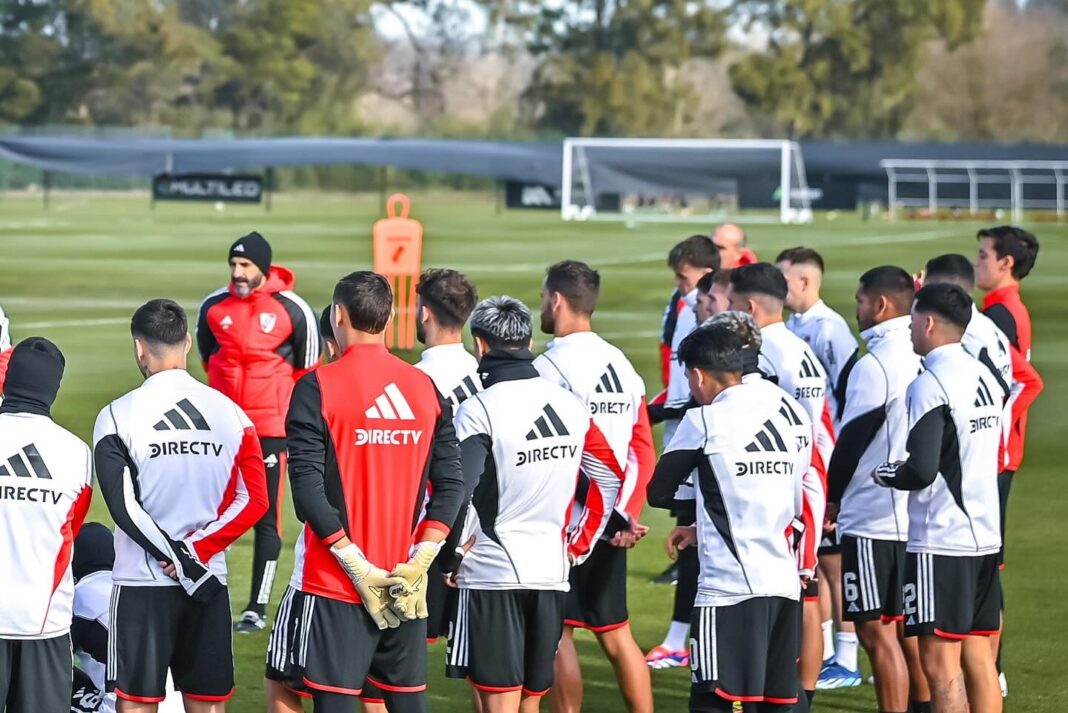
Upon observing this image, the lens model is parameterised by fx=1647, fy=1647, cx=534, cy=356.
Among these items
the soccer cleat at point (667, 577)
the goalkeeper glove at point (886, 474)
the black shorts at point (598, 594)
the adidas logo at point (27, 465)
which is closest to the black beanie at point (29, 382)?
the adidas logo at point (27, 465)

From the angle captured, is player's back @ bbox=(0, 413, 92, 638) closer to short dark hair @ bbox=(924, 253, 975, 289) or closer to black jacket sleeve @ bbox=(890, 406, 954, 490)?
black jacket sleeve @ bbox=(890, 406, 954, 490)

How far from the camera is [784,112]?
82500 millimetres

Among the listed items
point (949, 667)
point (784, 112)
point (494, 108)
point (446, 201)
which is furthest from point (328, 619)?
point (494, 108)

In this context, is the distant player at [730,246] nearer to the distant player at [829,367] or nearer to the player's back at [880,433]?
the distant player at [829,367]

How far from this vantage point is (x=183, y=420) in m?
5.90

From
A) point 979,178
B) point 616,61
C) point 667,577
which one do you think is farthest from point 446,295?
point 616,61

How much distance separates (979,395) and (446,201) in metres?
61.6

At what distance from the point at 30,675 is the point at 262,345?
418 cm

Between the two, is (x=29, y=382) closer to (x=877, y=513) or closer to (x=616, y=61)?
(x=877, y=513)

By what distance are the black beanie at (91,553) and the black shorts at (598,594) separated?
1957mm

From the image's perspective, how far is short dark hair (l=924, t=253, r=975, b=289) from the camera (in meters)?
8.21

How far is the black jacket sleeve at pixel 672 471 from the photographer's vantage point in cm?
595

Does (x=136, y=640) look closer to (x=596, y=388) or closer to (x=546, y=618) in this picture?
(x=546, y=618)

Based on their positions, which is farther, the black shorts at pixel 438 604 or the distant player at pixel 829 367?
the distant player at pixel 829 367
